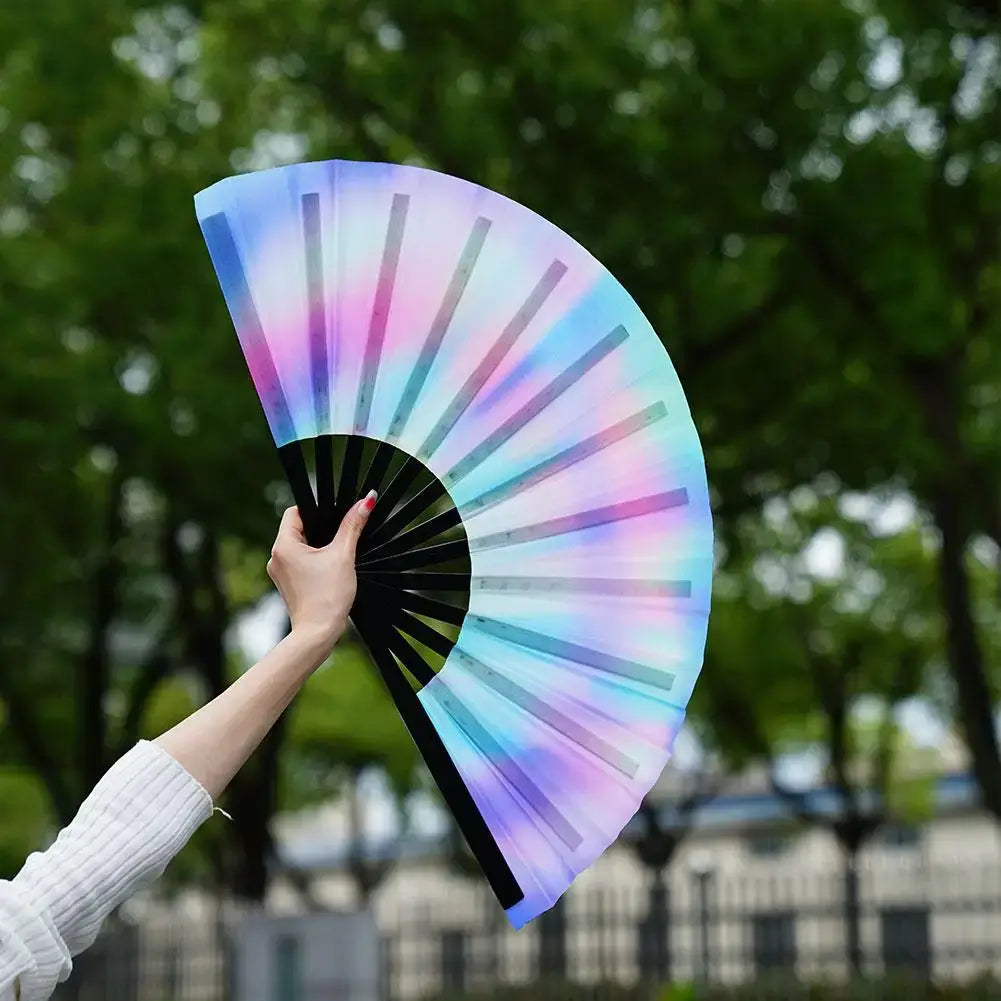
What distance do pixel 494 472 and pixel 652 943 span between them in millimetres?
12969

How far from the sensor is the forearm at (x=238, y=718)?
1.59 meters

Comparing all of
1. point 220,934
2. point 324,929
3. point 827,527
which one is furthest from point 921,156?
point 220,934

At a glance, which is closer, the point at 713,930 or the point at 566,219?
the point at 566,219

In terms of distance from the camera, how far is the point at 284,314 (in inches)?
76.9

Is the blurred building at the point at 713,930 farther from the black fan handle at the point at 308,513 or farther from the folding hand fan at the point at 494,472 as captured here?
the black fan handle at the point at 308,513

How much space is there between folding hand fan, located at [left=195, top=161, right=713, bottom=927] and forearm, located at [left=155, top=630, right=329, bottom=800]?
173mm

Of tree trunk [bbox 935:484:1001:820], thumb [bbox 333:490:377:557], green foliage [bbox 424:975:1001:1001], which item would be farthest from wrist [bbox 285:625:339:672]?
tree trunk [bbox 935:484:1001:820]

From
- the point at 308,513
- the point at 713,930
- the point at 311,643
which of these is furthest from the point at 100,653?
the point at 311,643

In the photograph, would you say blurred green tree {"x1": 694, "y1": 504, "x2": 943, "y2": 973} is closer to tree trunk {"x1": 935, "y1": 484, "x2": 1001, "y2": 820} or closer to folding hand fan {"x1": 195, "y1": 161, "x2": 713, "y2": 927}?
tree trunk {"x1": 935, "y1": 484, "x2": 1001, "y2": 820}

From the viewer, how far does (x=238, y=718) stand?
64.2 inches

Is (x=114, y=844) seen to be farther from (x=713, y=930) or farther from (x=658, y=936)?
(x=713, y=930)

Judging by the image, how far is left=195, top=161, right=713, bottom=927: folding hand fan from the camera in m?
1.85

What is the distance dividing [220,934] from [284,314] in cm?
1391

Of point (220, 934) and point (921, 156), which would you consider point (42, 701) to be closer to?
point (220, 934)
